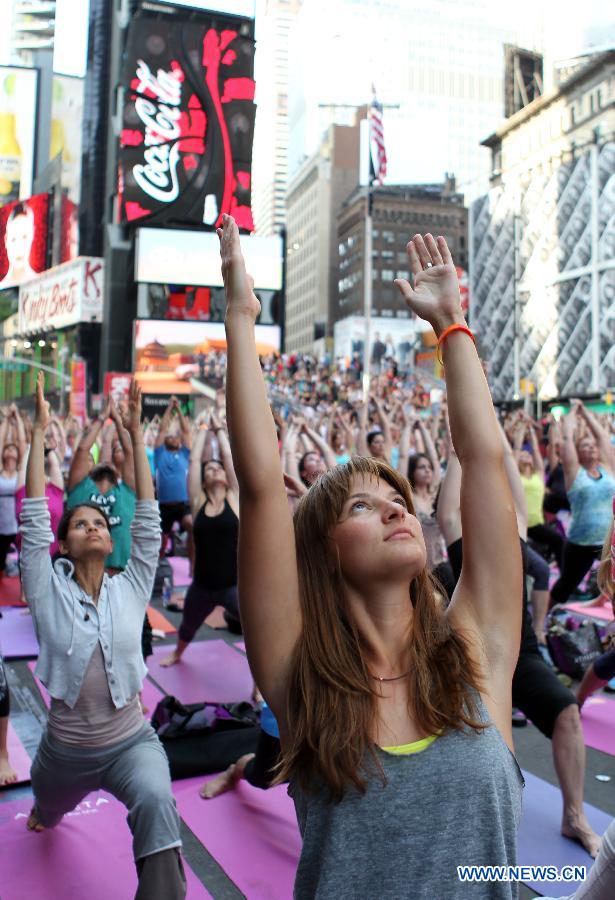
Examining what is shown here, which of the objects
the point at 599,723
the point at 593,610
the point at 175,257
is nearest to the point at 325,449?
the point at 599,723

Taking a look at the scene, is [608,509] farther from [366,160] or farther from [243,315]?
[366,160]

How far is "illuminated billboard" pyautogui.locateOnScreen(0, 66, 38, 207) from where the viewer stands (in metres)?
65.8

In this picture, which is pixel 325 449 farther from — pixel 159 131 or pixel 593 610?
pixel 159 131

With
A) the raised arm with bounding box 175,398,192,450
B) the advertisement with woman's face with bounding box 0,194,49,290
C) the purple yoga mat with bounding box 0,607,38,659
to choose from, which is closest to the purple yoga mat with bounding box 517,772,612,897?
the purple yoga mat with bounding box 0,607,38,659

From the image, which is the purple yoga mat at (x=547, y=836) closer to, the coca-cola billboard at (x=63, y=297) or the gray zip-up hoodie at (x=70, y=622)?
the gray zip-up hoodie at (x=70, y=622)

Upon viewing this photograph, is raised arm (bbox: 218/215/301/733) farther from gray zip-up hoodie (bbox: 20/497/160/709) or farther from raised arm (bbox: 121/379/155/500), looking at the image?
raised arm (bbox: 121/379/155/500)

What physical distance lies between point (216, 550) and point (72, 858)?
9.09ft

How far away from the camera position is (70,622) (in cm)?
325

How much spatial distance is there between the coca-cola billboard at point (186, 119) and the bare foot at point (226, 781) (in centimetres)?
3443

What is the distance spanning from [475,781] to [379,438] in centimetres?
643

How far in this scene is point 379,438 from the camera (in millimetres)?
7844

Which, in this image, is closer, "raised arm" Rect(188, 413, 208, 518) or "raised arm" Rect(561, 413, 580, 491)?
"raised arm" Rect(188, 413, 208, 518)

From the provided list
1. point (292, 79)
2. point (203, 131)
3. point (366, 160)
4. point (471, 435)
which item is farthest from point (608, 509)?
point (292, 79)

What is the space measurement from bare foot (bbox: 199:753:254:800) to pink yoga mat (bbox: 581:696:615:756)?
2.33m
